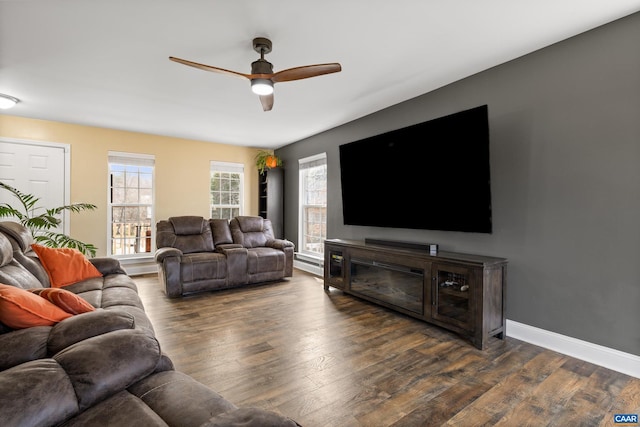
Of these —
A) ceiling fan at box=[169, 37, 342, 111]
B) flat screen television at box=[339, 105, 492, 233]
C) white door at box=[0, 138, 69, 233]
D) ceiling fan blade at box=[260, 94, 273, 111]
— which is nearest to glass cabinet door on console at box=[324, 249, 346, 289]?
flat screen television at box=[339, 105, 492, 233]

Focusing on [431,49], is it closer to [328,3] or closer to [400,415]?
[328,3]

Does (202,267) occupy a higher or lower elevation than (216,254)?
lower

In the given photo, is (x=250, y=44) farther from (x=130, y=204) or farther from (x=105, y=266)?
(x=130, y=204)

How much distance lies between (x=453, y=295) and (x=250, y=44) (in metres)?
2.83

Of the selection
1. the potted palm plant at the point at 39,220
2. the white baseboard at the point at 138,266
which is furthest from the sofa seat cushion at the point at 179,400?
the white baseboard at the point at 138,266

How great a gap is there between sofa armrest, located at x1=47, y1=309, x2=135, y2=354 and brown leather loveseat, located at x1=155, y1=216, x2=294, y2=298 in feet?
9.22

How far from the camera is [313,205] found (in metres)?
5.75

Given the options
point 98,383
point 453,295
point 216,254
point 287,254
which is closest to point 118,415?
point 98,383

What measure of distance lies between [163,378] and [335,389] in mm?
1177

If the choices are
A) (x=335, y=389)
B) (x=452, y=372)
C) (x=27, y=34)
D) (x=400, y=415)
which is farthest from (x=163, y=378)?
(x=27, y=34)

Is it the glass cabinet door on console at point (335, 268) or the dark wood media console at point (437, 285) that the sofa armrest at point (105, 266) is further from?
the dark wood media console at point (437, 285)

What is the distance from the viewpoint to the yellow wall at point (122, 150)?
4766 millimetres

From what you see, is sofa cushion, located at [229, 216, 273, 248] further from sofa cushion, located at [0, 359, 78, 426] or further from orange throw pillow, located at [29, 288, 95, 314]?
sofa cushion, located at [0, 359, 78, 426]

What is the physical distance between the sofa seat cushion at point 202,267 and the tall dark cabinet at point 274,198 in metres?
1.97
